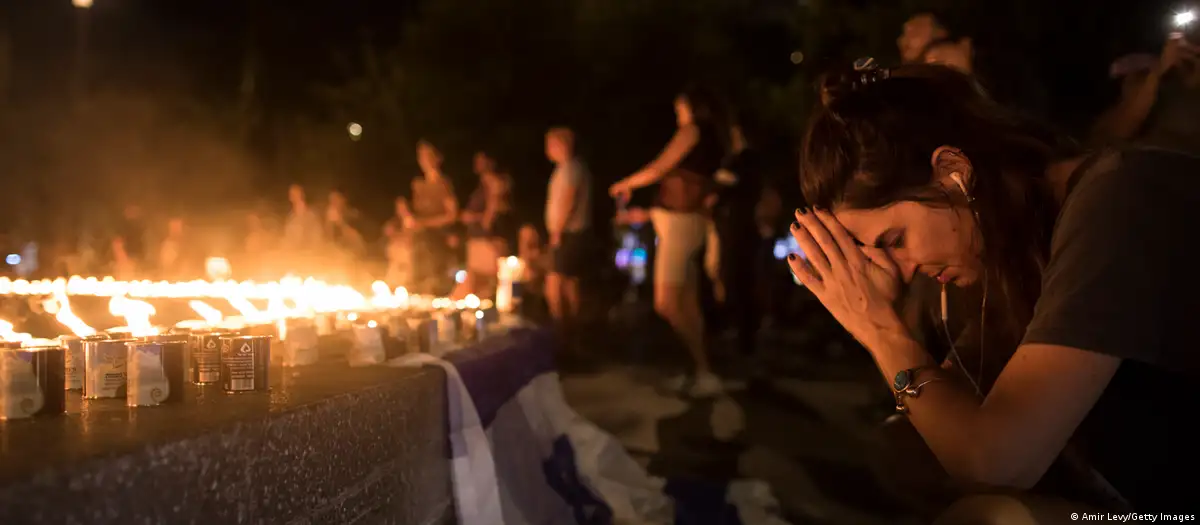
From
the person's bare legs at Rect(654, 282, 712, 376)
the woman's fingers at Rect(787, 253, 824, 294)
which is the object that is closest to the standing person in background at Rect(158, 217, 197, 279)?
the person's bare legs at Rect(654, 282, 712, 376)

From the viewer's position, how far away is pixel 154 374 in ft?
6.95

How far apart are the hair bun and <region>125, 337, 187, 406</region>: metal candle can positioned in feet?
5.02

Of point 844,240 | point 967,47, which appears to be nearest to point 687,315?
point 967,47

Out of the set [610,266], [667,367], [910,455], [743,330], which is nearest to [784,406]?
[910,455]

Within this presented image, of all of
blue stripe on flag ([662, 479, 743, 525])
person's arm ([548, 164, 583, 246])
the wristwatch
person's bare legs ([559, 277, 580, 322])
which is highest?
person's arm ([548, 164, 583, 246])

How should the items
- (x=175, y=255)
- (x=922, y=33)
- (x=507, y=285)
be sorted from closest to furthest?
(x=922, y=33)
(x=507, y=285)
(x=175, y=255)

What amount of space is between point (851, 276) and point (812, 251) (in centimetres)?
10

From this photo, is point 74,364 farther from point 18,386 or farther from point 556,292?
point 556,292

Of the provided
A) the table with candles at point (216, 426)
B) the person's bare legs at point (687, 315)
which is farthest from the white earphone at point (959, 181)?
the person's bare legs at point (687, 315)

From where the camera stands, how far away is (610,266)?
11.5 metres

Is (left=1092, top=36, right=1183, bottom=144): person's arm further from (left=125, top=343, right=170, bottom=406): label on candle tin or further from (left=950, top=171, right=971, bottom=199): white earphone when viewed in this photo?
(left=125, top=343, right=170, bottom=406): label on candle tin

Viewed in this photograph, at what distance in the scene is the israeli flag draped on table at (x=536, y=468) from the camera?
3088 mm

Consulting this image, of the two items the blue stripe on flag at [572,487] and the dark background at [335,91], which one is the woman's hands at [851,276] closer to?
the blue stripe on flag at [572,487]

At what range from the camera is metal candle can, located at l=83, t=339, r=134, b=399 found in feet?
7.18
